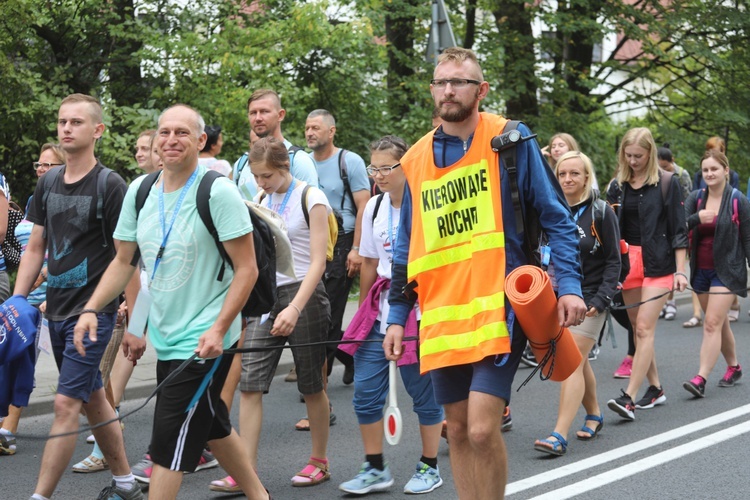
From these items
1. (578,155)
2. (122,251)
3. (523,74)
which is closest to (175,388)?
(122,251)

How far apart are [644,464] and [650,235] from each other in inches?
87.4

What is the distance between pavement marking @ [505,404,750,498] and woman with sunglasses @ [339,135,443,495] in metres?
0.48

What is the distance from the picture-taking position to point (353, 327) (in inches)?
238

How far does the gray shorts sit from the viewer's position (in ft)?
19.3

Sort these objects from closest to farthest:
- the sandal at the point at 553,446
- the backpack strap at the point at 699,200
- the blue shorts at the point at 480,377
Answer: the blue shorts at the point at 480,377
the sandal at the point at 553,446
the backpack strap at the point at 699,200

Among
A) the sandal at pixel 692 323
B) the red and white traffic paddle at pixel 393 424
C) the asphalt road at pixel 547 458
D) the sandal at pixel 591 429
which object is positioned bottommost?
the asphalt road at pixel 547 458

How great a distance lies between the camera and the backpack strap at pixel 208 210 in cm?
453

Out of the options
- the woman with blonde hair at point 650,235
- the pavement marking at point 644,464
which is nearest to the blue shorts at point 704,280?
the woman with blonde hair at point 650,235

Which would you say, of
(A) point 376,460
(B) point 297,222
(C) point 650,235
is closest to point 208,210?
(B) point 297,222

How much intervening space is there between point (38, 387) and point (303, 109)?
20.4 ft

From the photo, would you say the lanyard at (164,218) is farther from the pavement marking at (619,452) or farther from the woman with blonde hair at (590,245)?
the woman with blonde hair at (590,245)

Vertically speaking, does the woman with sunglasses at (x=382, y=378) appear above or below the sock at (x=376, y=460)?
above

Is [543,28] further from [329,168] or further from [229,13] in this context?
[329,168]

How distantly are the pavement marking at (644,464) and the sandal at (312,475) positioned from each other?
1.23 metres
